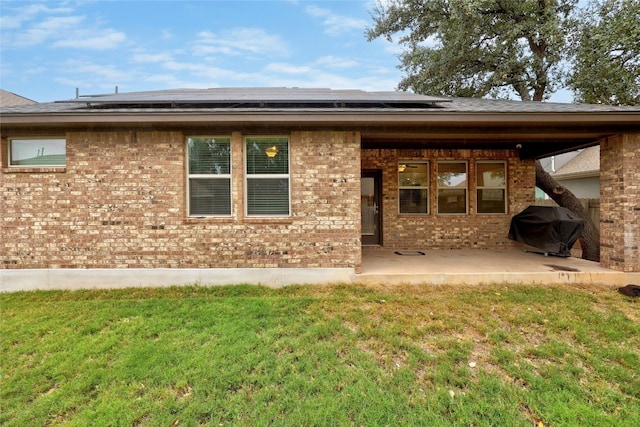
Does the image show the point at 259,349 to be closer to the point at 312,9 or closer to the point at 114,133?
the point at 114,133

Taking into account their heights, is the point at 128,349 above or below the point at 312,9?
below

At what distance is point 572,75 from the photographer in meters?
8.28

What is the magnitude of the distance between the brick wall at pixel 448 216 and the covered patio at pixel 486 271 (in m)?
1.25

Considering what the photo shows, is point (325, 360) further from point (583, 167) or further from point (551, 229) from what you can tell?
point (583, 167)

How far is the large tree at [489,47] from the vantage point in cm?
791

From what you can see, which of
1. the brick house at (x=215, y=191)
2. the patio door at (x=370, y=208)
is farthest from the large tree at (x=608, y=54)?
the patio door at (x=370, y=208)

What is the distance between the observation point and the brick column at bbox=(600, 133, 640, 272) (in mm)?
4855

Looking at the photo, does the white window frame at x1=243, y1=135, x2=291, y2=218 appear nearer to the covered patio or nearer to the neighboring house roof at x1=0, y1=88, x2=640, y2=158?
the neighboring house roof at x1=0, y1=88, x2=640, y2=158

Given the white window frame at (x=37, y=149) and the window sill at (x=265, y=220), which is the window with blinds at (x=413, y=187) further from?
the white window frame at (x=37, y=149)

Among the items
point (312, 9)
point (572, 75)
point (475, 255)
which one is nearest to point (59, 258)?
point (475, 255)

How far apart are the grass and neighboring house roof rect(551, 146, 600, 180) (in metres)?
10.6

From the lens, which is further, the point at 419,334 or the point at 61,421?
the point at 419,334

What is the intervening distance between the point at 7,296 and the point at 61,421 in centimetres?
388

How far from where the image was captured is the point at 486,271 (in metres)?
5.07
